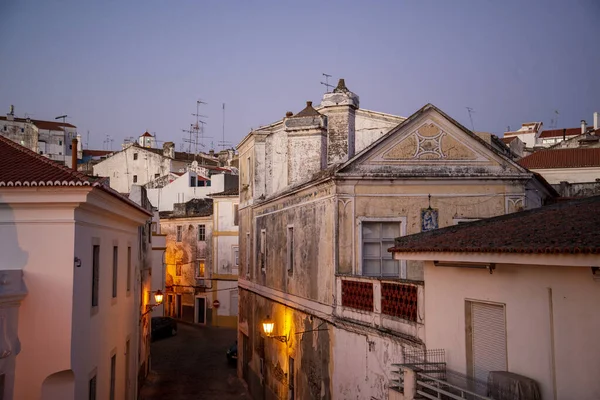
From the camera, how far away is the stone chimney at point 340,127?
710 inches

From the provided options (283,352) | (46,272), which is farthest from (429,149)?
(46,272)

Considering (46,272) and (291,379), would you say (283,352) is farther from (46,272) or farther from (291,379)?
(46,272)

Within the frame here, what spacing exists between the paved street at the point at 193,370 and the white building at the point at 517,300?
54.5 ft

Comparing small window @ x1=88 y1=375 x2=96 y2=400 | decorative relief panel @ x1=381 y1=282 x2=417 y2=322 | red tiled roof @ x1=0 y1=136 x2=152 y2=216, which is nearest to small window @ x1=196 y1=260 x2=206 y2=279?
small window @ x1=88 y1=375 x2=96 y2=400

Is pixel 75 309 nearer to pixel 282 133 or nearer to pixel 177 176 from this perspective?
pixel 282 133

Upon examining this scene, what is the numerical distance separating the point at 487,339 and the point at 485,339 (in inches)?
1.7

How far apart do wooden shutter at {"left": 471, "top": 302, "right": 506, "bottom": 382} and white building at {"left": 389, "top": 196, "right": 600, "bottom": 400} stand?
15 millimetres

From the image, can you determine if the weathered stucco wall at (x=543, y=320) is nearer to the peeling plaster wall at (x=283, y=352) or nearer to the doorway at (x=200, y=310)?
the peeling plaster wall at (x=283, y=352)

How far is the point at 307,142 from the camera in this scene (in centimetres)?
2019

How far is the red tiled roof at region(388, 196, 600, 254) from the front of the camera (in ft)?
24.6

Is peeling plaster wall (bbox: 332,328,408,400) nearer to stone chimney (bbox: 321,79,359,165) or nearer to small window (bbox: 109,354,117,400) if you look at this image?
stone chimney (bbox: 321,79,359,165)

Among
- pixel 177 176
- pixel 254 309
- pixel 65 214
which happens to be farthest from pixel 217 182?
pixel 65 214

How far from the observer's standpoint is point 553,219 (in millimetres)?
9023

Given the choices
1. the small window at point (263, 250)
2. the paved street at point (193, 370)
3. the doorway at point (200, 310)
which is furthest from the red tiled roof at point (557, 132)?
the small window at point (263, 250)
